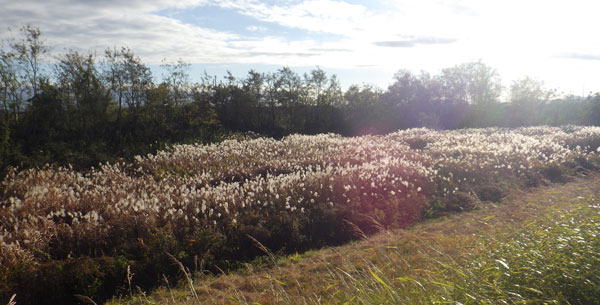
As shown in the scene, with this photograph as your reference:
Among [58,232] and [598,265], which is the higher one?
[598,265]

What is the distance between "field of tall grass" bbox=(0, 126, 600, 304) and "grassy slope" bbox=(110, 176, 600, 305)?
727 mm

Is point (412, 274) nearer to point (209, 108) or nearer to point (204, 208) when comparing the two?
point (204, 208)

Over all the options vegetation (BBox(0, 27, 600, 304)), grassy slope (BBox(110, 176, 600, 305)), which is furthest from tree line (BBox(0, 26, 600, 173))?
grassy slope (BBox(110, 176, 600, 305))

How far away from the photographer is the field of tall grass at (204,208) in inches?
291

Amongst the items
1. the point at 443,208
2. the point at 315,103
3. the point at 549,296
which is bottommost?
the point at 443,208

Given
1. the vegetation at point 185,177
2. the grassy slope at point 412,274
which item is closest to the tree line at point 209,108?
the vegetation at point 185,177

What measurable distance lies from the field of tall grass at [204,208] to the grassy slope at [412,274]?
73 centimetres

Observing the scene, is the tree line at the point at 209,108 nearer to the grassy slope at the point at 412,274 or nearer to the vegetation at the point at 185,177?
the vegetation at the point at 185,177

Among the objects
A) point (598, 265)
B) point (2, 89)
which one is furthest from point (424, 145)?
point (2, 89)

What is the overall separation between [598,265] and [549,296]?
0.93 m

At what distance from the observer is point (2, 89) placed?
74.7ft

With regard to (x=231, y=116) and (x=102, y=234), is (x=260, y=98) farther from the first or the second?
(x=102, y=234)

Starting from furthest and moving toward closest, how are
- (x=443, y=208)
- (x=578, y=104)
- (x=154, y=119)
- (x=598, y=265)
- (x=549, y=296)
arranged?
(x=578, y=104) → (x=154, y=119) → (x=443, y=208) → (x=598, y=265) → (x=549, y=296)

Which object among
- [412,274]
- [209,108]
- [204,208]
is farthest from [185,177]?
[209,108]
